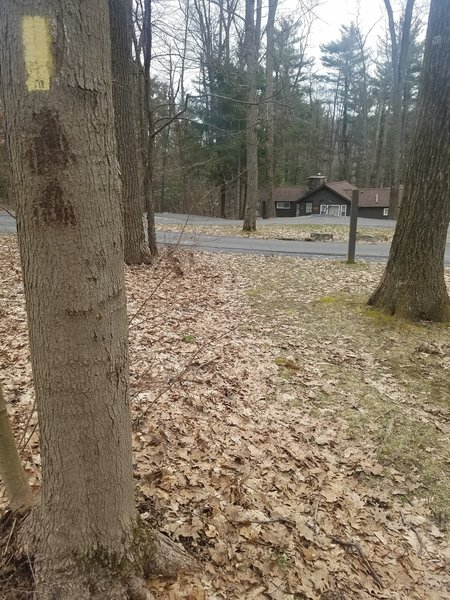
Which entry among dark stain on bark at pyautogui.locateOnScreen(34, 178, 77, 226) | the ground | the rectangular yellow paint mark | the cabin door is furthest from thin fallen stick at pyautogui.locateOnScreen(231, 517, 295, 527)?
the cabin door

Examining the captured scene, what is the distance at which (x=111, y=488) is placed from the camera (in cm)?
160

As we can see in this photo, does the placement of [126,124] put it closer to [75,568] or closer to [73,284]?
[73,284]

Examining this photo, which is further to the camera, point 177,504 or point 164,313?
point 164,313

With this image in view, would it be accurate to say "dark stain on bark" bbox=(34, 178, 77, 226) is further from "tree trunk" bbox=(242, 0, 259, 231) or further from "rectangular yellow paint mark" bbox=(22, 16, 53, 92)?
"tree trunk" bbox=(242, 0, 259, 231)

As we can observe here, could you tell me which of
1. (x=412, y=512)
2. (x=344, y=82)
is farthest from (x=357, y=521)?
(x=344, y=82)

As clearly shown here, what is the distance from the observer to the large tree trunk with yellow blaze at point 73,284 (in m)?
1.11

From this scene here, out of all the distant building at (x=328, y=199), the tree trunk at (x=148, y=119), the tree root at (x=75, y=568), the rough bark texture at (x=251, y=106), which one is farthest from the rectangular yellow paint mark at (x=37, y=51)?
the distant building at (x=328, y=199)

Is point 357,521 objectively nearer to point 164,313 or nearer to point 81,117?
point 81,117

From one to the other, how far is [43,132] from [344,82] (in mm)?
46795

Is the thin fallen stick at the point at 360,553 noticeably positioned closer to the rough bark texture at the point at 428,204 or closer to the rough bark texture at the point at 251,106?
the rough bark texture at the point at 428,204

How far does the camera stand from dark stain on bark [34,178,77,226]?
1163 mm

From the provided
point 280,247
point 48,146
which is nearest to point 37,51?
point 48,146

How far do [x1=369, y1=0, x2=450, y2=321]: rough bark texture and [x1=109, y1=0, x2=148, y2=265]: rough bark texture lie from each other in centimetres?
438

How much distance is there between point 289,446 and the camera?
307 cm
